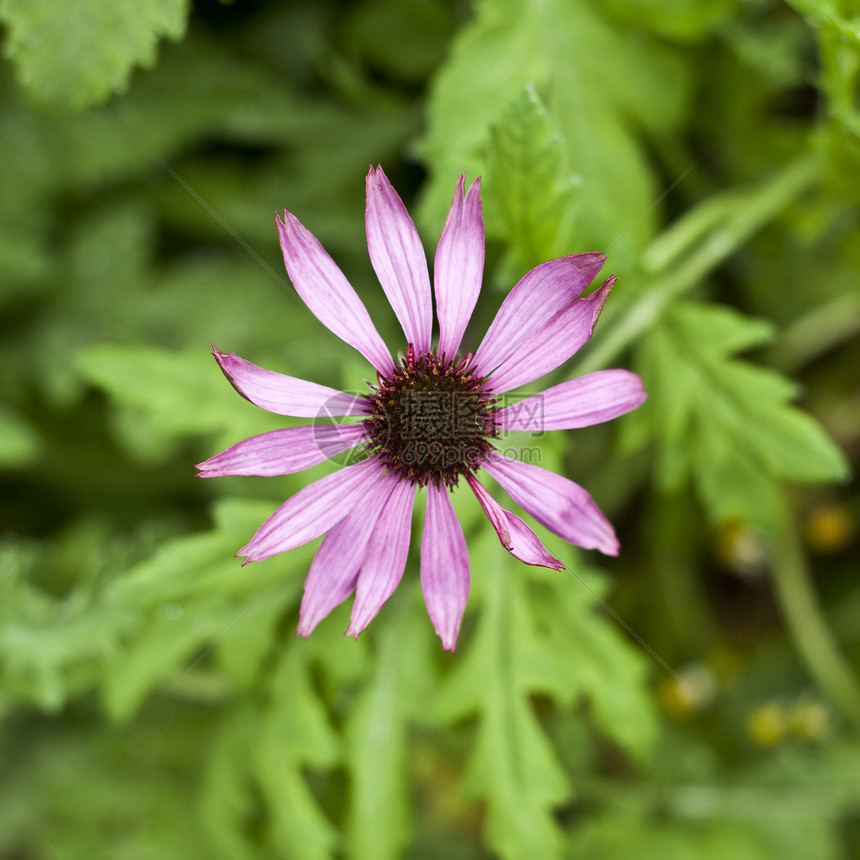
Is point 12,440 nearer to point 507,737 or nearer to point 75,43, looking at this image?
point 75,43

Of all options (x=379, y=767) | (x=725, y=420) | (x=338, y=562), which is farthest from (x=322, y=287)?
(x=379, y=767)

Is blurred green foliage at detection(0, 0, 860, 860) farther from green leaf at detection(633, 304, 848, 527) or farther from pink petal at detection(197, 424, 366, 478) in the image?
pink petal at detection(197, 424, 366, 478)

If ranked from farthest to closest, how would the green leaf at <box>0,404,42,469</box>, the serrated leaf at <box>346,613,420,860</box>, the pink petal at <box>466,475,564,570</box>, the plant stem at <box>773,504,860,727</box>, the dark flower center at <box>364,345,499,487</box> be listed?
the plant stem at <box>773,504,860,727</box>
the green leaf at <box>0,404,42,469</box>
the serrated leaf at <box>346,613,420,860</box>
the dark flower center at <box>364,345,499,487</box>
the pink petal at <box>466,475,564,570</box>

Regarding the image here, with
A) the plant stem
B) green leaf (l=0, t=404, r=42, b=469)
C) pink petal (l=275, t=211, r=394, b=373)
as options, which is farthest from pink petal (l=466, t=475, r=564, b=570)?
the plant stem

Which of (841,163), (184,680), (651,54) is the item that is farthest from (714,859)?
(651,54)

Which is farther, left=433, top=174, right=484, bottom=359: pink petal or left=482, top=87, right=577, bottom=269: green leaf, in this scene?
left=482, top=87, right=577, bottom=269: green leaf
